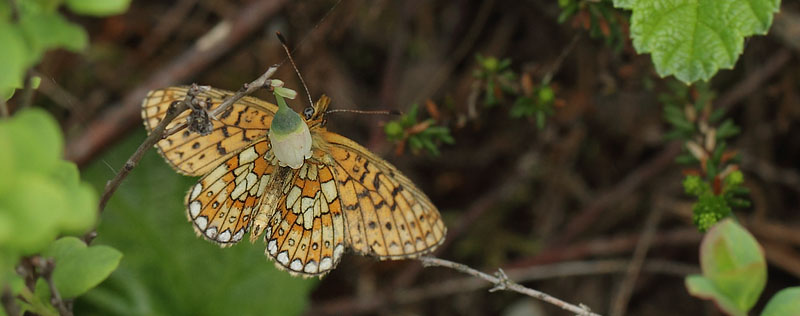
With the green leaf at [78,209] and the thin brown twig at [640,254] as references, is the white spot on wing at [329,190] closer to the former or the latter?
the green leaf at [78,209]

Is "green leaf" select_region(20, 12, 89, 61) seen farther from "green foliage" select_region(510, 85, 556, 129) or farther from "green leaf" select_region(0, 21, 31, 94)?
"green foliage" select_region(510, 85, 556, 129)

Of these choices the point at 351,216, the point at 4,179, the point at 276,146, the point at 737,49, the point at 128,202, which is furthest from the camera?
the point at 128,202

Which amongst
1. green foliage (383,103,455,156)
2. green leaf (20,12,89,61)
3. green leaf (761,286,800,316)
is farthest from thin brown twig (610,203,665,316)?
green leaf (20,12,89,61)

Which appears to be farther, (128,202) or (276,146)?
(128,202)

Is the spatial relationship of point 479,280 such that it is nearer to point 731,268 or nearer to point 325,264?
point 325,264

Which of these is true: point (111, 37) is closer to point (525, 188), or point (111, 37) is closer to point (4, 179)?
point (525, 188)

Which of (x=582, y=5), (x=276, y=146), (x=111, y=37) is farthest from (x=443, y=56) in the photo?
(x=276, y=146)

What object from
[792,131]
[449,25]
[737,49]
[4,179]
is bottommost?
[792,131]

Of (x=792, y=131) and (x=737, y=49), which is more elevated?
(x=737, y=49)
